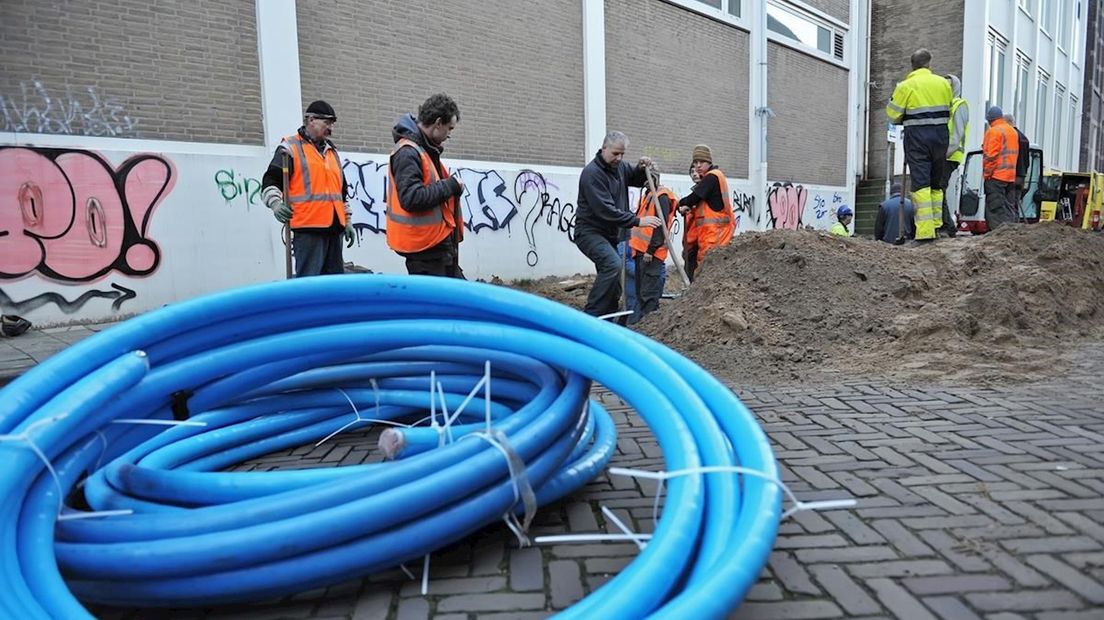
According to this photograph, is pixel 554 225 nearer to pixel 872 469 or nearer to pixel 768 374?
pixel 768 374

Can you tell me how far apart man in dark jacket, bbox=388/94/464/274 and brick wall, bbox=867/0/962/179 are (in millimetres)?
23910

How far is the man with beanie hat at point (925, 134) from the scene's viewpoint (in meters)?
8.23

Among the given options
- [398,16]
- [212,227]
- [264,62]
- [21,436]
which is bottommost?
[21,436]

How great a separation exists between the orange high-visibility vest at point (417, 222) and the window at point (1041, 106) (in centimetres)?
3446

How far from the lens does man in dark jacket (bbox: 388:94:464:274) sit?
4.75 metres

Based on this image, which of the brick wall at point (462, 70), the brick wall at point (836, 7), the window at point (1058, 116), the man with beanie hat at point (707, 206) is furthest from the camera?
the window at point (1058, 116)

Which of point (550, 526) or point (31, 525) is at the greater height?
point (31, 525)

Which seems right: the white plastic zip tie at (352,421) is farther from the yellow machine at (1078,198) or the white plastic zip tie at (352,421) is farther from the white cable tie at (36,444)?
the yellow machine at (1078,198)

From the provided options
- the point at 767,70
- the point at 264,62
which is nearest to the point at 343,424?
the point at 264,62

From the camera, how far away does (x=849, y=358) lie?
5.50 metres

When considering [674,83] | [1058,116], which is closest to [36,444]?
[674,83]

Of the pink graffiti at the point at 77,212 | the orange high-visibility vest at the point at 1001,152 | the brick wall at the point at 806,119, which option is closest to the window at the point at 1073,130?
the brick wall at the point at 806,119

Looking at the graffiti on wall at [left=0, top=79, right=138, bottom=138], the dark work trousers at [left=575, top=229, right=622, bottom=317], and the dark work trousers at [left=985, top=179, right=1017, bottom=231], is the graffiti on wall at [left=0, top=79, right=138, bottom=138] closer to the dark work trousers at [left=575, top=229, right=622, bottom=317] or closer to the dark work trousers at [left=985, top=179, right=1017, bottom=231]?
the dark work trousers at [left=575, top=229, right=622, bottom=317]

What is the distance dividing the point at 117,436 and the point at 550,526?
67.9 inches
